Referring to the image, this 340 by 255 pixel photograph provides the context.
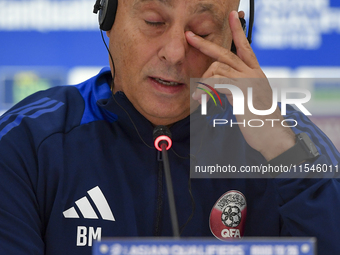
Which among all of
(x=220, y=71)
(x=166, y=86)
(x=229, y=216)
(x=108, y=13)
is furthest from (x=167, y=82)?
(x=229, y=216)

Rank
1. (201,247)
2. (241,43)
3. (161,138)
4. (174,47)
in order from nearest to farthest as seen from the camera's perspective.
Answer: (201,247), (161,138), (174,47), (241,43)

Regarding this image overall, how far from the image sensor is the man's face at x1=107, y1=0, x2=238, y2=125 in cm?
91

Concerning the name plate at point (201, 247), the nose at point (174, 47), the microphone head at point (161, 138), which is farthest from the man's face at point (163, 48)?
the name plate at point (201, 247)

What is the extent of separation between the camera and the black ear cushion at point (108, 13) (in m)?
0.98

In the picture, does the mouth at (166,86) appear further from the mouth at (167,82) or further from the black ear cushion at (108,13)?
the black ear cushion at (108,13)

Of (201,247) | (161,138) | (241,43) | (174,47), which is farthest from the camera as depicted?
(241,43)

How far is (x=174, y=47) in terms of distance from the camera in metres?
0.90

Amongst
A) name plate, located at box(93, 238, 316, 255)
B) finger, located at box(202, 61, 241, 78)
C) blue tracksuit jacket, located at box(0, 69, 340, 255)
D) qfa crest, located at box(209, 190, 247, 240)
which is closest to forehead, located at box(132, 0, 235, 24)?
finger, located at box(202, 61, 241, 78)

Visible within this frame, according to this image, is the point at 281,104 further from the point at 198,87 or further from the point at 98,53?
the point at 98,53

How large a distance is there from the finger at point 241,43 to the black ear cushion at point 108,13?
306 mm

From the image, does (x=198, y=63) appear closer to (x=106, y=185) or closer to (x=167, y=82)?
(x=167, y=82)

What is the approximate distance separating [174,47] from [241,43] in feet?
0.69

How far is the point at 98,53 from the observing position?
6.63 feet

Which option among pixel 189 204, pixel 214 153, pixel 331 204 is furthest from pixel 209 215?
pixel 331 204
